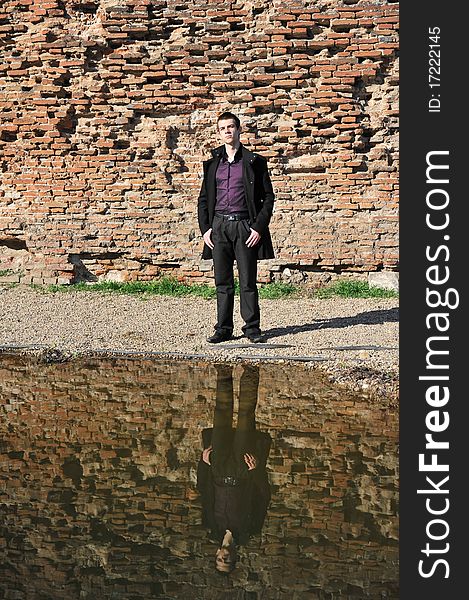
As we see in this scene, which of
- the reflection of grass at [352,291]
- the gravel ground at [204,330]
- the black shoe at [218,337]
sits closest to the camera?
the gravel ground at [204,330]

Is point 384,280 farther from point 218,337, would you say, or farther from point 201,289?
point 218,337

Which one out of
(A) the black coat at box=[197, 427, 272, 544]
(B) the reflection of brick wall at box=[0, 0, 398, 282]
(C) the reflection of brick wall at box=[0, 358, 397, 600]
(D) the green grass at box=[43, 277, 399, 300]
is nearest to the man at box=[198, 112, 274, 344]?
(C) the reflection of brick wall at box=[0, 358, 397, 600]

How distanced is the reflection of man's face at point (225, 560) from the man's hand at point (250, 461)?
89 cm

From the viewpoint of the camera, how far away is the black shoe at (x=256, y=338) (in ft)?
23.3

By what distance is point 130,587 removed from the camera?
3082 mm

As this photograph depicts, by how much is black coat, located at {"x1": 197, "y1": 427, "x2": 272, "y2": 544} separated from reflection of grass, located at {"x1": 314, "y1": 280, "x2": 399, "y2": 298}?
5.19m

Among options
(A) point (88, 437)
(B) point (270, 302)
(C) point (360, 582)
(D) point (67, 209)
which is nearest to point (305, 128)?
(B) point (270, 302)

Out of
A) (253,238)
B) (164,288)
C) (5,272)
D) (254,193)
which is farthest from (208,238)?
(5,272)

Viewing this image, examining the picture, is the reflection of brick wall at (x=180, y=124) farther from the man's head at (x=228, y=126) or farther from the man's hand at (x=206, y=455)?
the man's hand at (x=206, y=455)

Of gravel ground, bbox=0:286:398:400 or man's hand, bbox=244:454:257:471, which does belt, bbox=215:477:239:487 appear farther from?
gravel ground, bbox=0:286:398:400

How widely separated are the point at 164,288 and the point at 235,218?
3.02 metres

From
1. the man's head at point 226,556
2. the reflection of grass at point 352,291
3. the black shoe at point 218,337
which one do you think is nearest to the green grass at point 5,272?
the reflection of grass at point 352,291

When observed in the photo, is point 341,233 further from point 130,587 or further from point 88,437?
point 130,587

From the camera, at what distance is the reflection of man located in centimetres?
351
